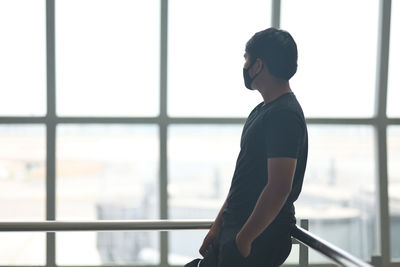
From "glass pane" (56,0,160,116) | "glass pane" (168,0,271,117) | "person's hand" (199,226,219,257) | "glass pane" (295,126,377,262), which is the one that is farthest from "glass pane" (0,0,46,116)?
"person's hand" (199,226,219,257)

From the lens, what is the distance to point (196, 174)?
4.22 m

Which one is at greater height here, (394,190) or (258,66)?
(258,66)

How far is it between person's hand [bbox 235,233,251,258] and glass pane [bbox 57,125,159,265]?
278 centimetres

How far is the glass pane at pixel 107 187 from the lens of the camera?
4105 mm

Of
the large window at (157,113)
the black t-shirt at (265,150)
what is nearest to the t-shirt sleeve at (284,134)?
the black t-shirt at (265,150)

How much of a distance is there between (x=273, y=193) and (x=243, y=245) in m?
0.18

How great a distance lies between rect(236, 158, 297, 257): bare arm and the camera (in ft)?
4.23

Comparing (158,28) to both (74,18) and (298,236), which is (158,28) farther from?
(298,236)

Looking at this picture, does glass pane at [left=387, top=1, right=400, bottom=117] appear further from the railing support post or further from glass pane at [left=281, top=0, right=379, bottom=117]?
the railing support post

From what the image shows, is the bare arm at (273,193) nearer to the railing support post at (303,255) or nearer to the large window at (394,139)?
the railing support post at (303,255)

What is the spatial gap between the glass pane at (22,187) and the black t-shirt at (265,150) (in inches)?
113

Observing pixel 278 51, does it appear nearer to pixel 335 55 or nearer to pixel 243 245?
pixel 243 245

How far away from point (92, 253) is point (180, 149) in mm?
1079

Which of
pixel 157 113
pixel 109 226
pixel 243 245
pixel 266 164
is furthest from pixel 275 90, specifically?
pixel 157 113
